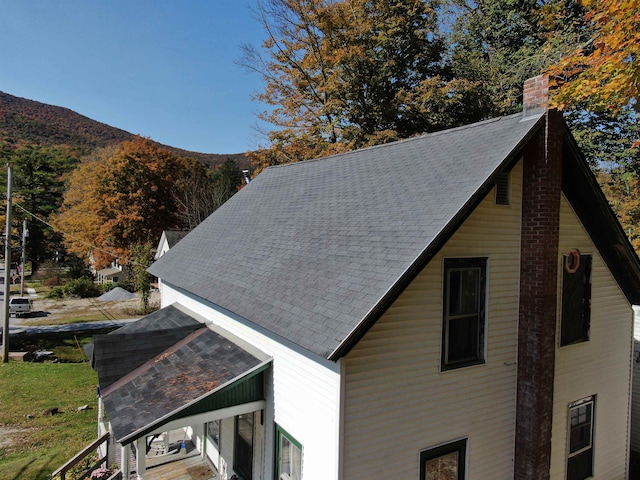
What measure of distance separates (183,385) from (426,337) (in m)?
4.33

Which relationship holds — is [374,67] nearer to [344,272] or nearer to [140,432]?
[344,272]

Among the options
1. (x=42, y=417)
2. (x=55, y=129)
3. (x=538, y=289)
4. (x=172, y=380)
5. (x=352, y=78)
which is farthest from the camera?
(x=55, y=129)

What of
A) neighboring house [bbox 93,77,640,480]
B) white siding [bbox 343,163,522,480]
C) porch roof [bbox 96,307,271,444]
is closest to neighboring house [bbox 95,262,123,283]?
neighboring house [bbox 93,77,640,480]

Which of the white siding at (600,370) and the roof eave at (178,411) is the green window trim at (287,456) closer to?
the roof eave at (178,411)

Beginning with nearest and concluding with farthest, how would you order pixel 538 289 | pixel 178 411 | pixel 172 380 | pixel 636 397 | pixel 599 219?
pixel 178 411, pixel 538 289, pixel 172 380, pixel 599 219, pixel 636 397

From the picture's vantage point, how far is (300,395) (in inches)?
254

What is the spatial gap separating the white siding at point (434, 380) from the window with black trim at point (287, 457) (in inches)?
51.3

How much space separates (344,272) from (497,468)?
14.5ft

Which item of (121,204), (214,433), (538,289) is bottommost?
(214,433)

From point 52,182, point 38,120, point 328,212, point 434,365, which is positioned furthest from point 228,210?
point 38,120

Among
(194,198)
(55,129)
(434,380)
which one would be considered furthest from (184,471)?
(55,129)

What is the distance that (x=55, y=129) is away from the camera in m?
127

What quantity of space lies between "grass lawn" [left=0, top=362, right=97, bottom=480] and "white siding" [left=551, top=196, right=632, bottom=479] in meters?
11.5

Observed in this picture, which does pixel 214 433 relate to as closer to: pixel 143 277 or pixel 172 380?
pixel 172 380
